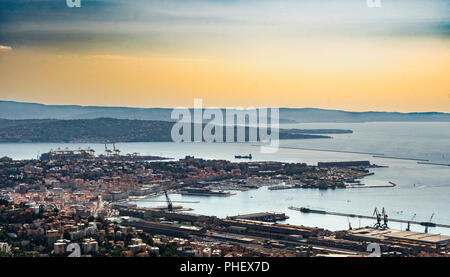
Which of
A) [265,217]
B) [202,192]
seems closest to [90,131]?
[202,192]

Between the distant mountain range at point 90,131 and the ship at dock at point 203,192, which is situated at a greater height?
the distant mountain range at point 90,131

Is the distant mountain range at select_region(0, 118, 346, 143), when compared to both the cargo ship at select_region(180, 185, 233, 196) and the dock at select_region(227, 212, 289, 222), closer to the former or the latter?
the cargo ship at select_region(180, 185, 233, 196)

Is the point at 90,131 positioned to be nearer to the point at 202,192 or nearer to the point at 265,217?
the point at 202,192

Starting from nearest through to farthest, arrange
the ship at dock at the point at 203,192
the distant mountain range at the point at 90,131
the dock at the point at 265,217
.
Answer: the dock at the point at 265,217
the ship at dock at the point at 203,192
the distant mountain range at the point at 90,131

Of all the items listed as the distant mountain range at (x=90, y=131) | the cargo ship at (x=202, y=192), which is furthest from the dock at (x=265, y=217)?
the distant mountain range at (x=90, y=131)

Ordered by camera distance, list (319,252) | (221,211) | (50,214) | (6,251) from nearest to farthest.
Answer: (6,251) < (319,252) < (50,214) < (221,211)

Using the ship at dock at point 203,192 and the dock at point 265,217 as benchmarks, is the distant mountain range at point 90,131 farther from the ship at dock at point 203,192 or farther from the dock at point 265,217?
the dock at point 265,217

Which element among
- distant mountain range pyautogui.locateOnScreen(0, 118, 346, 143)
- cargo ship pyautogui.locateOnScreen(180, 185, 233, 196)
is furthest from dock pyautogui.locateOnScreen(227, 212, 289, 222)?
distant mountain range pyautogui.locateOnScreen(0, 118, 346, 143)

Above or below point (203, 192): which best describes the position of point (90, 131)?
above

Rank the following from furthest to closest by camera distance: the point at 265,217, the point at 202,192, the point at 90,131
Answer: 1. the point at 90,131
2. the point at 202,192
3. the point at 265,217
